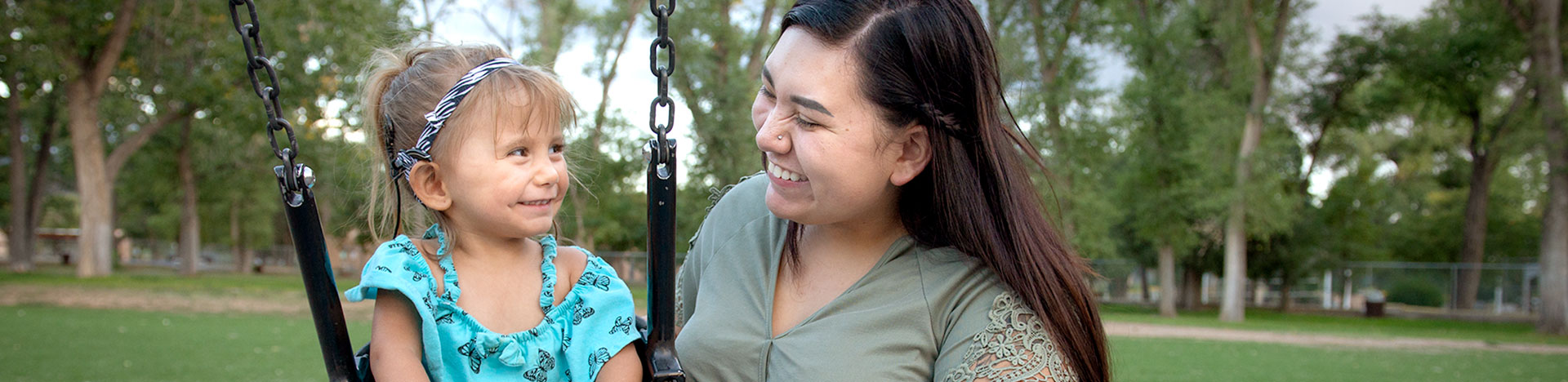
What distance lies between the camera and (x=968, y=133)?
6.56 ft

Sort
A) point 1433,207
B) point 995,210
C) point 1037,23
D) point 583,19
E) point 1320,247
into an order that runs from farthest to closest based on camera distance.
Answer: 1. point 1433,207
2. point 1320,247
3. point 583,19
4. point 1037,23
5. point 995,210

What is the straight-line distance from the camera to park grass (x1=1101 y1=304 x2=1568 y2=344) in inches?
848

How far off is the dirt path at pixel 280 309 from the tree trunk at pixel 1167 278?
7288mm

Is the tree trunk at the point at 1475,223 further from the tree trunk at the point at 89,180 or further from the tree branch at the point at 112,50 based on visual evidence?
the tree trunk at the point at 89,180

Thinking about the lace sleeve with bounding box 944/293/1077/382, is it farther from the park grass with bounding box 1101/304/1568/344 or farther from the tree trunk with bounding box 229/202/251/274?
the tree trunk with bounding box 229/202/251/274

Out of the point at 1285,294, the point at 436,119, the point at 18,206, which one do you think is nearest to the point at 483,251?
the point at 436,119

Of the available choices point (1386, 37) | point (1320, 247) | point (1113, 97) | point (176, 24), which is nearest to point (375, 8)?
point (176, 24)

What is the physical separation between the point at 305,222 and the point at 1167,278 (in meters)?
29.2

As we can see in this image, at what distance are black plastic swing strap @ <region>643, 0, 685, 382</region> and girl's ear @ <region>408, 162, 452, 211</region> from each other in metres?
0.45

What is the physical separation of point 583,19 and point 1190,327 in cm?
1640

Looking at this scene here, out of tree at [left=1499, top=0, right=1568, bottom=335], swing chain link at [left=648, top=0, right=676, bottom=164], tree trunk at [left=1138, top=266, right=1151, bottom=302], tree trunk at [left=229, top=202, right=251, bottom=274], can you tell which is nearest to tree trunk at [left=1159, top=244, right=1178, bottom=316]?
tree trunk at [left=1138, top=266, right=1151, bottom=302]

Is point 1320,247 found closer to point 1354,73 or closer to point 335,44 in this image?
point 1354,73

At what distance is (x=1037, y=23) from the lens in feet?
88.5

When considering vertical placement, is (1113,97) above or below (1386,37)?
below
